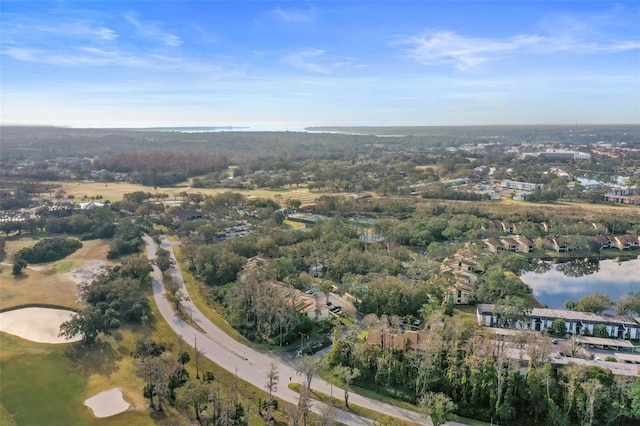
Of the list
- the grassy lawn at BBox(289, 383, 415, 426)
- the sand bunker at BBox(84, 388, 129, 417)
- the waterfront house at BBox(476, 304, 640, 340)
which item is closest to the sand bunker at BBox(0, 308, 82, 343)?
the sand bunker at BBox(84, 388, 129, 417)

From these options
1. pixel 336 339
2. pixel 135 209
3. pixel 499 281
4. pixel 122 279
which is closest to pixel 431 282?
pixel 499 281

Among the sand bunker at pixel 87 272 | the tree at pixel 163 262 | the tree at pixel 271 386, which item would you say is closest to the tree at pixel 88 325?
the sand bunker at pixel 87 272

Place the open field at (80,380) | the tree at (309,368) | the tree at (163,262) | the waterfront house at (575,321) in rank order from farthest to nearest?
the tree at (163,262)
the waterfront house at (575,321)
the tree at (309,368)
the open field at (80,380)

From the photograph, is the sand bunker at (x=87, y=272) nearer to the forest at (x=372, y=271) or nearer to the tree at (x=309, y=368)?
the forest at (x=372, y=271)

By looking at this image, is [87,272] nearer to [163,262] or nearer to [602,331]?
[163,262]

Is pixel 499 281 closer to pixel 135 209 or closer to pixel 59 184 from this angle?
pixel 135 209

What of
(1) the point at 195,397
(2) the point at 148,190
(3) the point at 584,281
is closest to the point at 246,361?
(1) the point at 195,397

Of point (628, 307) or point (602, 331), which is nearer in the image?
point (602, 331)
